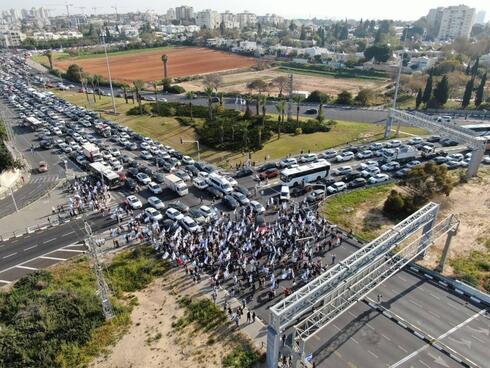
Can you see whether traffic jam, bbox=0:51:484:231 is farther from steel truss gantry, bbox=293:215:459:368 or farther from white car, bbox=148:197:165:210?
steel truss gantry, bbox=293:215:459:368

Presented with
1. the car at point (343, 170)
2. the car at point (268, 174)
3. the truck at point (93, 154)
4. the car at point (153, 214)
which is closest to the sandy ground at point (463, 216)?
the car at point (343, 170)

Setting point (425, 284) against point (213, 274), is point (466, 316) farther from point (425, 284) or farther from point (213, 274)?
point (213, 274)

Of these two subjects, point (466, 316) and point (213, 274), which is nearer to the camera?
point (466, 316)

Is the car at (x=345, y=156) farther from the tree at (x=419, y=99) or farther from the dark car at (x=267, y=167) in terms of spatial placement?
the tree at (x=419, y=99)

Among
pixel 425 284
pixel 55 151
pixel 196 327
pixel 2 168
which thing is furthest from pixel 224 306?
pixel 55 151

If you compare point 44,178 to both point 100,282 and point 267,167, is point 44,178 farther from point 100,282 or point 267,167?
point 100,282

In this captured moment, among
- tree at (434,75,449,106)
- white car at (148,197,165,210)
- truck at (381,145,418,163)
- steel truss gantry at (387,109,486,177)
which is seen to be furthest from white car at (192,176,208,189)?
tree at (434,75,449,106)
